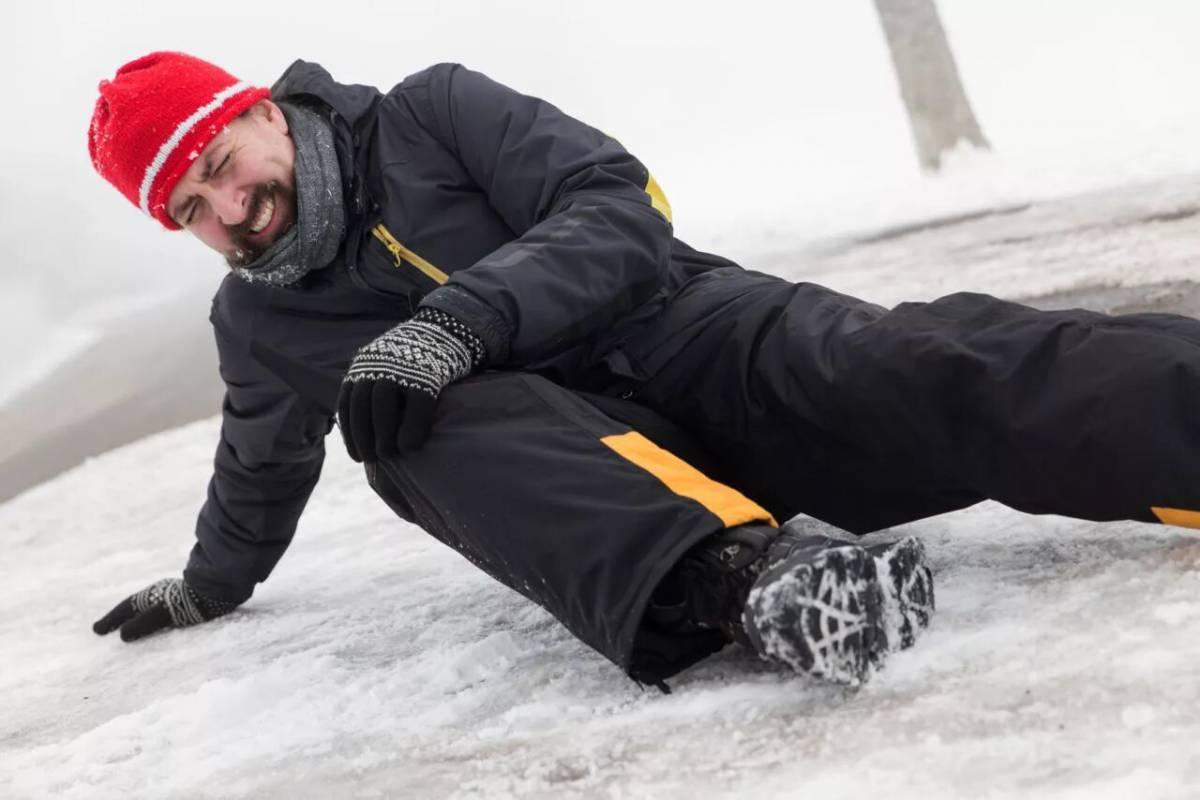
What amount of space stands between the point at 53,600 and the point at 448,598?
953 millimetres

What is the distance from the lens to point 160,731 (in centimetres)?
134

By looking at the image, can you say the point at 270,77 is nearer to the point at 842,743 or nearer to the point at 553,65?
the point at 553,65

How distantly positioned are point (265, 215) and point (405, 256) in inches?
6.8

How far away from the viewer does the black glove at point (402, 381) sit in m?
1.14

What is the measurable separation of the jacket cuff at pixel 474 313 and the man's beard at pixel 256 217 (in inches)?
12.9

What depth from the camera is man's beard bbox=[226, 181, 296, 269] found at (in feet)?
4.74

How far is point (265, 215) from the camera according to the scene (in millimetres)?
1452

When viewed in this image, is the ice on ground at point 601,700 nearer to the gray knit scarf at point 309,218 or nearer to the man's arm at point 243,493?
the man's arm at point 243,493

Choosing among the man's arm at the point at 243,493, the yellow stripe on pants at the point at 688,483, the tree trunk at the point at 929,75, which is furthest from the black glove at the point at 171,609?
the tree trunk at the point at 929,75

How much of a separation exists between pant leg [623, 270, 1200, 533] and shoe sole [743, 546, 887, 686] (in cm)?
22

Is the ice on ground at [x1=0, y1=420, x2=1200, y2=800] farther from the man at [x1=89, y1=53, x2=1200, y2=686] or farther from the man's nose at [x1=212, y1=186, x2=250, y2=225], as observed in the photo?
the man's nose at [x1=212, y1=186, x2=250, y2=225]

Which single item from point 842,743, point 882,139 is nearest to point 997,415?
point 842,743

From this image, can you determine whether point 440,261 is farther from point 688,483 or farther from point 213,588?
point 213,588

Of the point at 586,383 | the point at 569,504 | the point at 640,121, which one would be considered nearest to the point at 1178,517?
the point at 569,504
